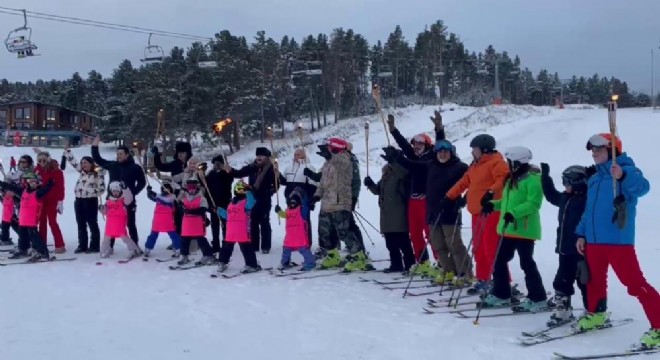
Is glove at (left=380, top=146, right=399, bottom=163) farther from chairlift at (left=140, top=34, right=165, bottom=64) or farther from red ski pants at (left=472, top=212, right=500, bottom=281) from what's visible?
chairlift at (left=140, top=34, right=165, bottom=64)

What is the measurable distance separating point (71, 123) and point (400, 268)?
229 feet

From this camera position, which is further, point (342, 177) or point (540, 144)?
point (540, 144)

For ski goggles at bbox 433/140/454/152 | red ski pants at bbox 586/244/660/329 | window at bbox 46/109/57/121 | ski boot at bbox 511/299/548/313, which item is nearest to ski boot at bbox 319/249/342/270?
ski goggles at bbox 433/140/454/152

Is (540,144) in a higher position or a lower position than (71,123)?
lower

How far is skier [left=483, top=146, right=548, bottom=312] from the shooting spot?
250 inches

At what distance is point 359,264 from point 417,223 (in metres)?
1.06

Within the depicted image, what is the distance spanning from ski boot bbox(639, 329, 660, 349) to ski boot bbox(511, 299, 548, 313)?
4.49ft

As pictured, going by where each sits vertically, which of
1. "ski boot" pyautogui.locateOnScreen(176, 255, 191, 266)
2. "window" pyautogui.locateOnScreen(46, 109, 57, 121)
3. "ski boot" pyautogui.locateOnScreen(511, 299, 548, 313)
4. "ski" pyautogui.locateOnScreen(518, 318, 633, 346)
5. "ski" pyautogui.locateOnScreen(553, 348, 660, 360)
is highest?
"window" pyautogui.locateOnScreen(46, 109, 57, 121)

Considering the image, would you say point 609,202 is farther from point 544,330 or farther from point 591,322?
point 544,330

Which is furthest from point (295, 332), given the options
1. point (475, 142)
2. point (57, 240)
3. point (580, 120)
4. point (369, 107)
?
point (369, 107)

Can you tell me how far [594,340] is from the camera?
5.46 metres

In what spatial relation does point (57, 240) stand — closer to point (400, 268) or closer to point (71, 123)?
point (400, 268)

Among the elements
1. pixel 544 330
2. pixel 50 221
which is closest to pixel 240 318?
pixel 544 330

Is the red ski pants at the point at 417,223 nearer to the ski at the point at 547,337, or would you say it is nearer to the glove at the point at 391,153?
the glove at the point at 391,153
